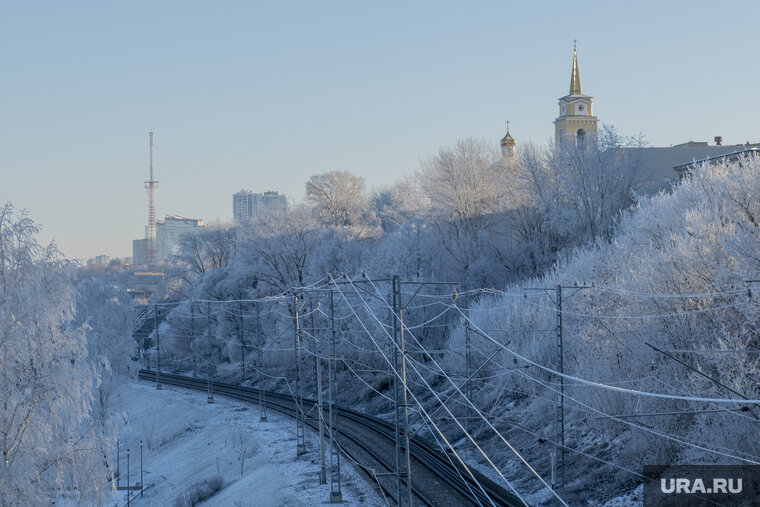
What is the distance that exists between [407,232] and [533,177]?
976 centimetres

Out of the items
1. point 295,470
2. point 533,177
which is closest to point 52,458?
point 295,470

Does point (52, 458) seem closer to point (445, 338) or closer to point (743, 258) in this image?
point (743, 258)

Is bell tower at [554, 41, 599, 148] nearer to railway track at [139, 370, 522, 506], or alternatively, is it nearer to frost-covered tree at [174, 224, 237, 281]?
frost-covered tree at [174, 224, 237, 281]

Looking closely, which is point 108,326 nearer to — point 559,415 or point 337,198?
point 337,198

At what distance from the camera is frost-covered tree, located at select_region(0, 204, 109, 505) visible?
1684 centimetres

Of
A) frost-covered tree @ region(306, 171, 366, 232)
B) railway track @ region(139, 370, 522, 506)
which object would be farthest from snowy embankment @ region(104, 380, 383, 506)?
frost-covered tree @ region(306, 171, 366, 232)

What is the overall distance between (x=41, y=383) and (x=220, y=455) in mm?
17407

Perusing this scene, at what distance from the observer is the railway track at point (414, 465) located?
22.9 m

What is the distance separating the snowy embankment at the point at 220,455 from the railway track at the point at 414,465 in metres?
0.90

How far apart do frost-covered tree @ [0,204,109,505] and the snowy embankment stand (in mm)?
1363

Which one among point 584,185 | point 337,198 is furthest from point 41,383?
point 337,198

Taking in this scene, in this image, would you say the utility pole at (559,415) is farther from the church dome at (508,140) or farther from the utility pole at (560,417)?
the church dome at (508,140)

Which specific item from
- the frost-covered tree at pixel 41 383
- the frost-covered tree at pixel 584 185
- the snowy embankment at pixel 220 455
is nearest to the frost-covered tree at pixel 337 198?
the frost-covered tree at pixel 584 185

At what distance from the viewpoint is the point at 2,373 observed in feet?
56.3
